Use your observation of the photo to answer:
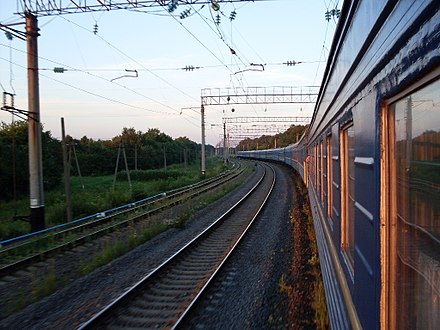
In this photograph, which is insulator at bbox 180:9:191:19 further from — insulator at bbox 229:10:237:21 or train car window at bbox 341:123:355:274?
train car window at bbox 341:123:355:274

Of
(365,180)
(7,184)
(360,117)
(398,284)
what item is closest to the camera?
(398,284)

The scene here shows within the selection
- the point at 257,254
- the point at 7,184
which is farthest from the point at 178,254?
the point at 7,184

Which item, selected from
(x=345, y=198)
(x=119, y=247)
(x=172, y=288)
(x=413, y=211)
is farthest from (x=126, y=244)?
(x=413, y=211)

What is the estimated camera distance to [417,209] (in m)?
1.48

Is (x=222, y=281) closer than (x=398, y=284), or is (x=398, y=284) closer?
(x=398, y=284)

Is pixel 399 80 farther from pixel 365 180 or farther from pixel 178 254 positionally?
pixel 178 254

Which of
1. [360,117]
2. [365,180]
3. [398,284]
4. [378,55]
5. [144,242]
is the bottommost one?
[144,242]

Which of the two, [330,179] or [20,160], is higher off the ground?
[20,160]

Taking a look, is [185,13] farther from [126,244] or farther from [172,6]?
[126,244]

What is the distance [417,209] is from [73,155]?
47.4 metres

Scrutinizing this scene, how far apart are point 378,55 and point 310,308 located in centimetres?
498

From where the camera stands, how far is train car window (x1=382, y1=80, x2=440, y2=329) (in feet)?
4.30

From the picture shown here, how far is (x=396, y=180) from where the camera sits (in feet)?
5.73

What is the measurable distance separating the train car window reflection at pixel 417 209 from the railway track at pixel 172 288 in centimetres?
440
